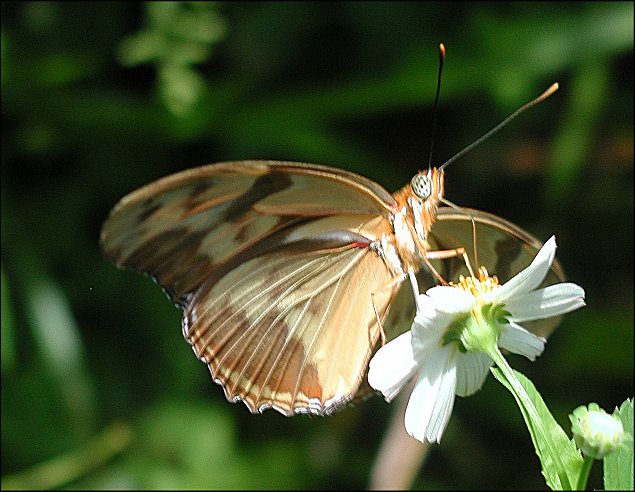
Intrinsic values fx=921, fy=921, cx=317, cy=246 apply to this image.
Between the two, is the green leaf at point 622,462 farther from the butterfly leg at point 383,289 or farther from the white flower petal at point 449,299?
the butterfly leg at point 383,289

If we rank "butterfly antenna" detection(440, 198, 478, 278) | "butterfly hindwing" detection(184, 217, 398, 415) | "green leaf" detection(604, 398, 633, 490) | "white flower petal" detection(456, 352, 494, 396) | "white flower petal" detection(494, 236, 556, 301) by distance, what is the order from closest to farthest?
"green leaf" detection(604, 398, 633, 490), "white flower petal" detection(494, 236, 556, 301), "white flower petal" detection(456, 352, 494, 396), "butterfly antenna" detection(440, 198, 478, 278), "butterfly hindwing" detection(184, 217, 398, 415)

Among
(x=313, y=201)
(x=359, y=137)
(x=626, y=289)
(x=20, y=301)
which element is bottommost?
(x=20, y=301)

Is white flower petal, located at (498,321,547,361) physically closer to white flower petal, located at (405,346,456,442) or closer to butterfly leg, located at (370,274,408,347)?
white flower petal, located at (405,346,456,442)

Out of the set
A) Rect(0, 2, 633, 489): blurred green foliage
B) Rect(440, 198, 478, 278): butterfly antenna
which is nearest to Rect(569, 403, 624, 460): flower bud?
→ Rect(440, 198, 478, 278): butterfly antenna

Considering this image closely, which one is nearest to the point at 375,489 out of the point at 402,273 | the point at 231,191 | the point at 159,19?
the point at 402,273

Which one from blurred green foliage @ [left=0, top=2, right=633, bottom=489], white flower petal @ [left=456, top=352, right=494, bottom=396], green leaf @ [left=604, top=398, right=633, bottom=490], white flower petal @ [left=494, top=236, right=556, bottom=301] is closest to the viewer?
green leaf @ [left=604, top=398, right=633, bottom=490]

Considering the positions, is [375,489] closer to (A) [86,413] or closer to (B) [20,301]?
(A) [86,413]

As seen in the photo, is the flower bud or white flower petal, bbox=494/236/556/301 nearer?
the flower bud
